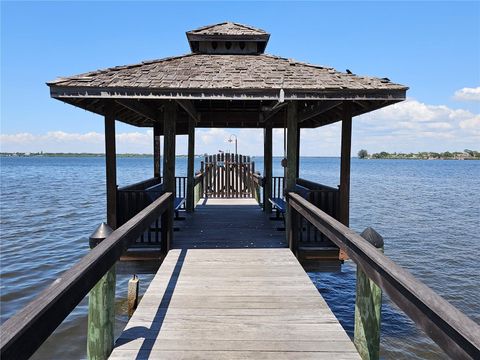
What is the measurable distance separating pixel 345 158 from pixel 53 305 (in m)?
6.06

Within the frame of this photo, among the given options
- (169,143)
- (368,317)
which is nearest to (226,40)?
(169,143)

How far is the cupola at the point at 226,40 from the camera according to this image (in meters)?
9.55

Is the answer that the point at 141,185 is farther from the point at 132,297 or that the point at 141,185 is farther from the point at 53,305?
the point at 53,305

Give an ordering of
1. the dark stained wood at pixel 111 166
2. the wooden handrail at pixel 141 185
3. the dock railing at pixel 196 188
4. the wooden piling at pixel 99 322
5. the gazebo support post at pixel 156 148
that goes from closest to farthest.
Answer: the wooden piling at pixel 99 322
the dark stained wood at pixel 111 166
the wooden handrail at pixel 141 185
the gazebo support post at pixel 156 148
the dock railing at pixel 196 188

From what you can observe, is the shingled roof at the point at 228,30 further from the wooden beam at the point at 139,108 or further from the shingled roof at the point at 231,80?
the wooden beam at the point at 139,108

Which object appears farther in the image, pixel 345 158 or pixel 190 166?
pixel 190 166

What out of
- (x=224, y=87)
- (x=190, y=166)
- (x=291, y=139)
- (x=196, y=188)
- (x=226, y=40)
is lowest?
(x=196, y=188)

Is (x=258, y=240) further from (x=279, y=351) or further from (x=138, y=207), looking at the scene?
(x=279, y=351)

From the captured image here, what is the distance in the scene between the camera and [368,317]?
3.44 m

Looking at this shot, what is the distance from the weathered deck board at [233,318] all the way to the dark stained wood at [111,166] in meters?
1.83

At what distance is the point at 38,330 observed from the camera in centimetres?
187

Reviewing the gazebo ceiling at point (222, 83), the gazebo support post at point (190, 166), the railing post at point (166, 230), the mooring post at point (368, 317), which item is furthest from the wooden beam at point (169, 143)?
the mooring post at point (368, 317)

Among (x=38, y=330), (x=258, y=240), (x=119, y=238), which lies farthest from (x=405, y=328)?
(x=38, y=330)

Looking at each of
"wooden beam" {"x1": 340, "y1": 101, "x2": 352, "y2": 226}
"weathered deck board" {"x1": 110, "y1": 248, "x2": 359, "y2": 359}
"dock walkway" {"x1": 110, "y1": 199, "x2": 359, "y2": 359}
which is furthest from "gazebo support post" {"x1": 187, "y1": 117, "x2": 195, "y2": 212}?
"weathered deck board" {"x1": 110, "y1": 248, "x2": 359, "y2": 359}
